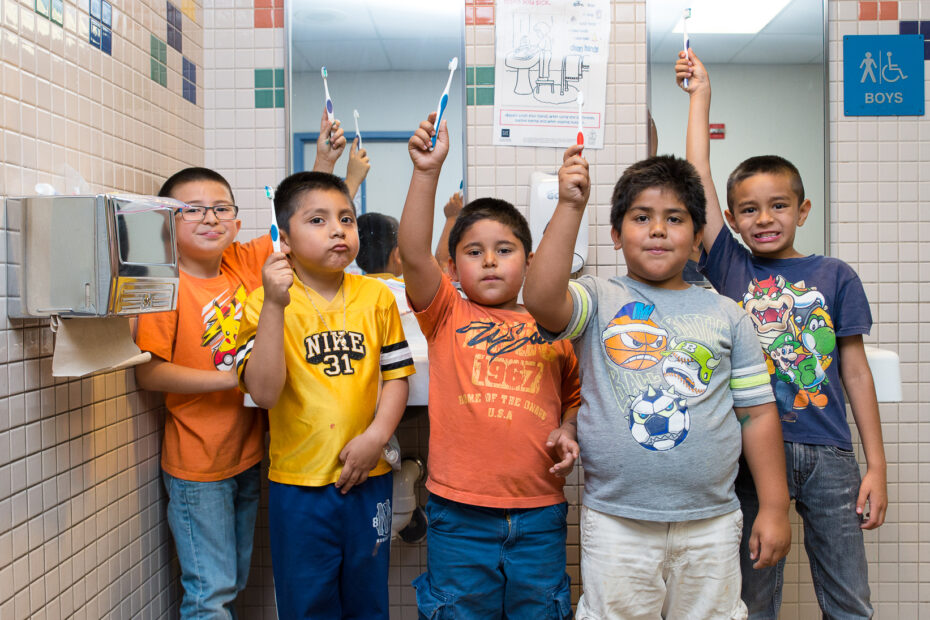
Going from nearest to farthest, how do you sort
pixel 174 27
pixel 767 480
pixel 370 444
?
pixel 767 480, pixel 370 444, pixel 174 27

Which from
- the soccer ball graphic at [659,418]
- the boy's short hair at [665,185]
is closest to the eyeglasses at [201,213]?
the boy's short hair at [665,185]

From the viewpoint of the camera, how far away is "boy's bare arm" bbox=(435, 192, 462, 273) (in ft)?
5.99

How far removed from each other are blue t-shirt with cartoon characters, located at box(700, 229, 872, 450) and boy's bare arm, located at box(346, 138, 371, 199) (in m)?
1.03

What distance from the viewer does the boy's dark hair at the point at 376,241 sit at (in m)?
1.86

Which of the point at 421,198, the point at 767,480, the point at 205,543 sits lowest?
the point at 205,543

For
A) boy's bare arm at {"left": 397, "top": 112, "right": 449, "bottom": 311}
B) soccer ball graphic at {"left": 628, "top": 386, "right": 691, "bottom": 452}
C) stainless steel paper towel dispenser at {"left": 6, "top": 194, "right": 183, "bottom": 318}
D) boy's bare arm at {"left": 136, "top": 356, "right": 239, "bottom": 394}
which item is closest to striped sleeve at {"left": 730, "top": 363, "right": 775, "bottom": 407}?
soccer ball graphic at {"left": 628, "top": 386, "right": 691, "bottom": 452}

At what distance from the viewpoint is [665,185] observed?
1236mm

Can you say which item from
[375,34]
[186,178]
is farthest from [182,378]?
[375,34]

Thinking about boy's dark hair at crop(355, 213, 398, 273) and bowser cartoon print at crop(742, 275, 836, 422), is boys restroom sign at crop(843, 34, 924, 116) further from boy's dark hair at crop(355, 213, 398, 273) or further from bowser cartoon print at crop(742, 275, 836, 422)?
boy's dark hair at crop(355, 213, 398, 273)

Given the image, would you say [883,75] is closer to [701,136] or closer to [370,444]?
[701,136]

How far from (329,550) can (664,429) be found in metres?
0.71

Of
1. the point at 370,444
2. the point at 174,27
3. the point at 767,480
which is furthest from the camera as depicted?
the point at 174,27

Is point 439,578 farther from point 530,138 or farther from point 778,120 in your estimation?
point 778,120

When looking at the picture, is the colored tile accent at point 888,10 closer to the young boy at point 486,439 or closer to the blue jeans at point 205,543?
the young boy at point 486,439
